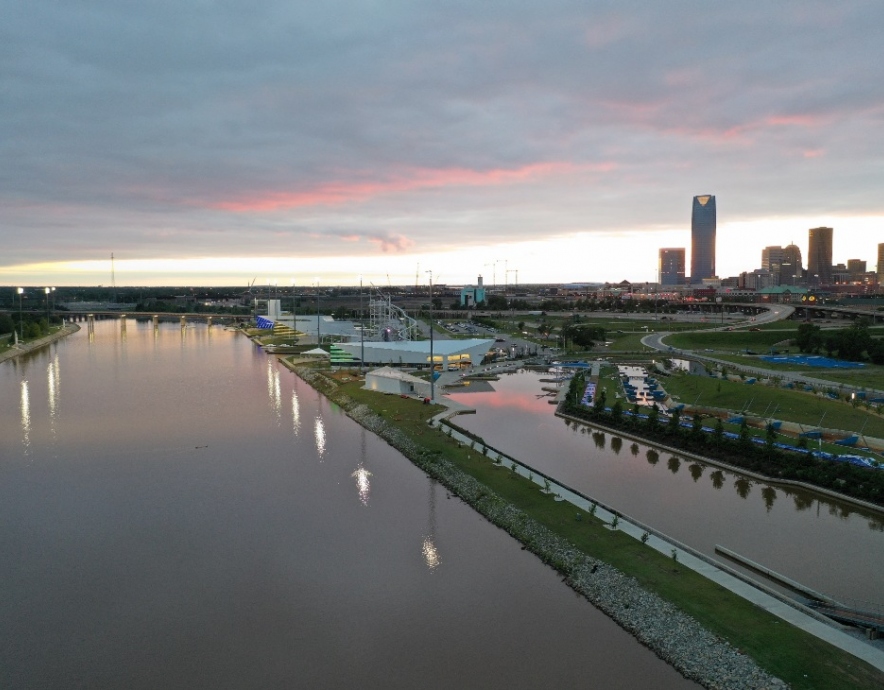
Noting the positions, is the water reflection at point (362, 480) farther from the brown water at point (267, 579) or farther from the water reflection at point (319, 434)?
the water reflection at point (319, 434)

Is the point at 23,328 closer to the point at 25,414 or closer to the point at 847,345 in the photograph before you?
the point at 25,414

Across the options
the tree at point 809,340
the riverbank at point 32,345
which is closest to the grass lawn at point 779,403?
the tree at point 809,340

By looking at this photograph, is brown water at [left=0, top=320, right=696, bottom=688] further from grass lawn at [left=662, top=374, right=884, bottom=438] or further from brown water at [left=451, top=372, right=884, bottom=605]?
grass lawn at [left=662, top=374, right=884, bottom=438]

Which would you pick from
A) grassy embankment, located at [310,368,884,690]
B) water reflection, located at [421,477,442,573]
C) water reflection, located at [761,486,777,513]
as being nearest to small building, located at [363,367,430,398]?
grassy embankment, located at [310,368,884,690]

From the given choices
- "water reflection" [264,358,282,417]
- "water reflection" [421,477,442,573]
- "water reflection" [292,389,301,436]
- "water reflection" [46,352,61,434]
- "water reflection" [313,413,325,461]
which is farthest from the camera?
"water reflection" [264,358,282,417]

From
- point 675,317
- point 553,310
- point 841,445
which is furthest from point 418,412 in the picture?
point 553,310

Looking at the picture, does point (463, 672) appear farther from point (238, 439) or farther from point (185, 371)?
point (185, 371)
